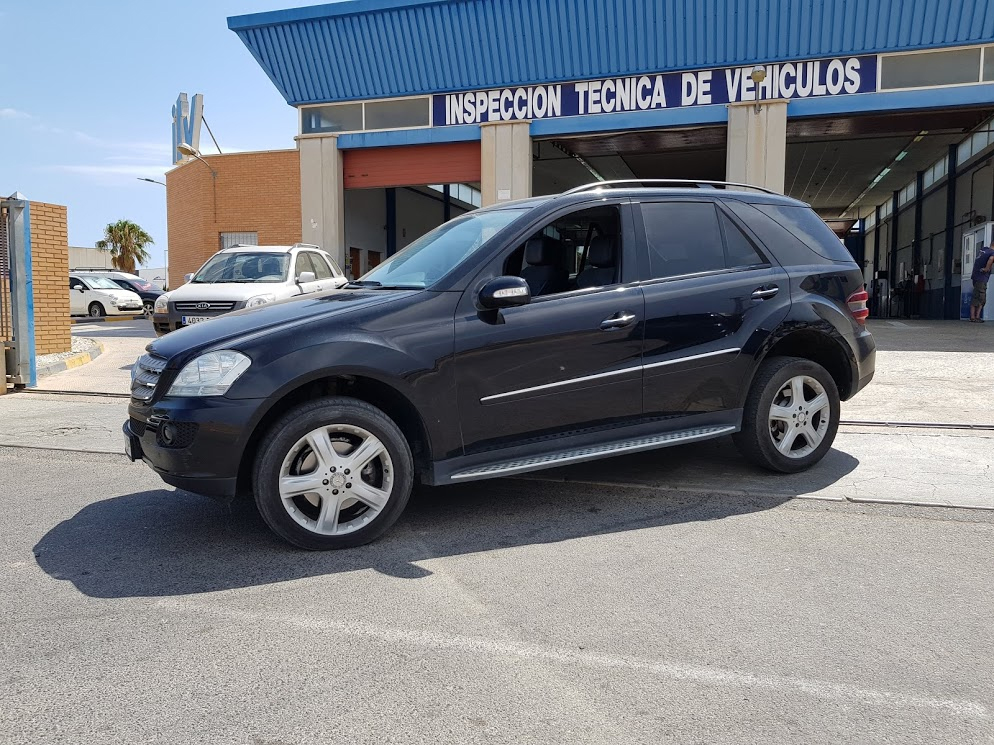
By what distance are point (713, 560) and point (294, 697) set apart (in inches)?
83.9

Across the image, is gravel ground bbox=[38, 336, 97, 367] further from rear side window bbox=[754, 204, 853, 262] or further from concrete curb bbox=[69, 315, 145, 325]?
concrete curb bbox=[69, 315, 145, 325]

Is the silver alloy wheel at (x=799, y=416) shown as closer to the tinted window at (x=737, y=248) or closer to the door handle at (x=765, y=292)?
the door handle at (x=765, y=292)

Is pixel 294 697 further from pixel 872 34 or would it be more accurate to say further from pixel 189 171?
pixel 189 171

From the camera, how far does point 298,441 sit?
393 centimetres

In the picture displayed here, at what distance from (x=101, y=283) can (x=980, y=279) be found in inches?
997

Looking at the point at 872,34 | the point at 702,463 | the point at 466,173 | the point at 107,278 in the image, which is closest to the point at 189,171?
the point at 107,278

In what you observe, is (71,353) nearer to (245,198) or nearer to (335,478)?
(335,478)

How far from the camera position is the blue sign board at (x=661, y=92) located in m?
16.7

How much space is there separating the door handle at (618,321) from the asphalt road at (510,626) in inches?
42.6

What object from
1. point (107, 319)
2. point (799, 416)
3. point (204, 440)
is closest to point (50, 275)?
point (204, 440)

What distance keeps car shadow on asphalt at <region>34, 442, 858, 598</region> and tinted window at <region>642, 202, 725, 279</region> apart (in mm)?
1430

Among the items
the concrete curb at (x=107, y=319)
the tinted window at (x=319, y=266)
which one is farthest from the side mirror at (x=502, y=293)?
the concrete curb at (x=107, y=319)

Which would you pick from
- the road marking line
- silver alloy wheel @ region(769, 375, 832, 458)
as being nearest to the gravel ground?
the road marking line

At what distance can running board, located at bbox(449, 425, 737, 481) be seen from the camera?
4.29 m
